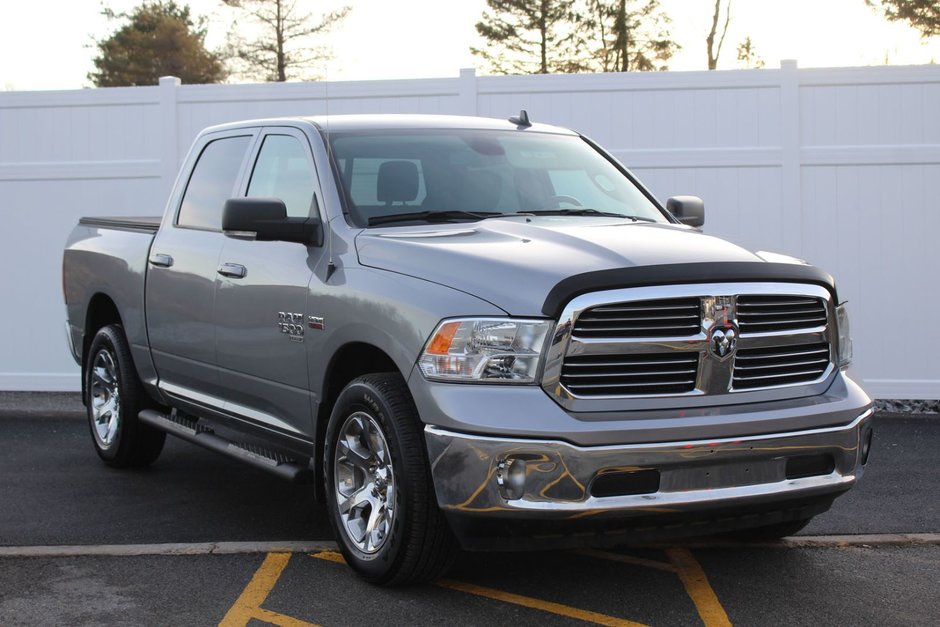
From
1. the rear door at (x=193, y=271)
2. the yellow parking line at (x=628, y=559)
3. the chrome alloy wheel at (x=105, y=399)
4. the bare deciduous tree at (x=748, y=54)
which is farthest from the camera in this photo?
the bare deciduous tree at (x=748, y=54)

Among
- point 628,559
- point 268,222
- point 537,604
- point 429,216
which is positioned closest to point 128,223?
point 268,222

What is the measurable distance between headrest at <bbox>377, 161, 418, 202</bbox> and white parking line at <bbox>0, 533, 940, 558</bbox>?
1.66 metres

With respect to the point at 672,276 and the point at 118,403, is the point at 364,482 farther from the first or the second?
the point at 118,403

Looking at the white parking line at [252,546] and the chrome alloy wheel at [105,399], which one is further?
the chrome alloy wheel at [105,399]

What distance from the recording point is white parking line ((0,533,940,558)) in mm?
5539

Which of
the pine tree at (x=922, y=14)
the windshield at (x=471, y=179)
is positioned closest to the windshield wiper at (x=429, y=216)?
the windshield at (x=471, y=179)

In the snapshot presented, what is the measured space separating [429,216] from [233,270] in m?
1.11

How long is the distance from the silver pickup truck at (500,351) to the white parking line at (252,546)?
24 centimetres

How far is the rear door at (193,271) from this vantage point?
6.21 metres

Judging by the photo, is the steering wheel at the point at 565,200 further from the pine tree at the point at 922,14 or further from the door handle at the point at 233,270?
the pine tree at the point at 922,14

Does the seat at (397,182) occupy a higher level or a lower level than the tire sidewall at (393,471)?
higher

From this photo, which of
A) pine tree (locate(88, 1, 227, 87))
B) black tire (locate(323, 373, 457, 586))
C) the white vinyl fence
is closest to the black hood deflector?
black tire (locate(323, 373, 457, 586))

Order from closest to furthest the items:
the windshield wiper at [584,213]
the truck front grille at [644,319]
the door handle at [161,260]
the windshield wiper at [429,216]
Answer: the truck front grille at [644,319] < the windshield wiper at [429,216] < the windshield wiper at [584,213] < the door handle at [161,260]

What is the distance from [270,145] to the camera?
6.14 m
